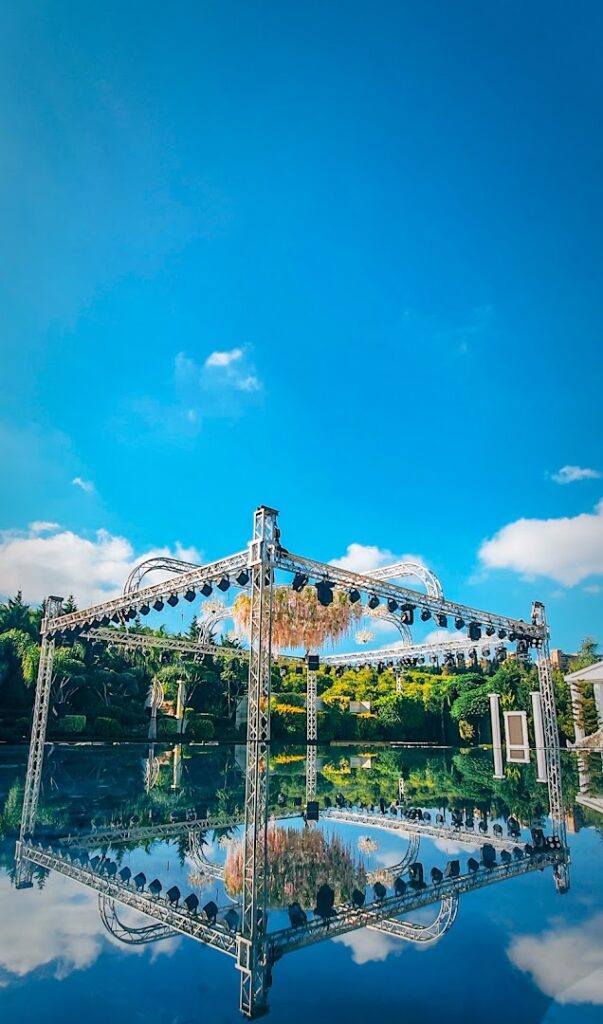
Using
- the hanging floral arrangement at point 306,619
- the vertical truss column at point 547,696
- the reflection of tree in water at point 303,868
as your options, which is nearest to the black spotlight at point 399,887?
the reflection of tree in water at point 303,868

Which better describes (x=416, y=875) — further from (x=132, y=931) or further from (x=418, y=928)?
(x=132, y=931)

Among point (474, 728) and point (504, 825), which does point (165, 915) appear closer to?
point (504, 825)

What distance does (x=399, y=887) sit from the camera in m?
5.05

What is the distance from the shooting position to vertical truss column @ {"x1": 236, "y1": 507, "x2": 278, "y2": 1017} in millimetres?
3502

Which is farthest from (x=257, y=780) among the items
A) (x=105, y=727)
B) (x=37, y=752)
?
(x=105, y=727)

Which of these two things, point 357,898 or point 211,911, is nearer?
point 211,911

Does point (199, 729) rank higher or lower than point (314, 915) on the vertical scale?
lower

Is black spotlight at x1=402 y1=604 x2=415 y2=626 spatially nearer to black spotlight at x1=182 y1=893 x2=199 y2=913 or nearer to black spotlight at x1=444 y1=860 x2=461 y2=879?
black spotlight at x1=444 y1=860 x2=461 y2=879

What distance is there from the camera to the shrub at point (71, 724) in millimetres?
25827

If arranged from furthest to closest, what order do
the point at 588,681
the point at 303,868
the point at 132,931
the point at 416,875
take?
1. the point at 588,681
2. the point at 303,868
3. the point at 416,875
4. the point at 132,931

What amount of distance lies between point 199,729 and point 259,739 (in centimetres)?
1818

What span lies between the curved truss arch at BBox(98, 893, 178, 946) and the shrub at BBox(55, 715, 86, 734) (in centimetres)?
2393

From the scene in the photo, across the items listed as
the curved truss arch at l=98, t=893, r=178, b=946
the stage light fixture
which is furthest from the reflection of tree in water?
the stage light fixture

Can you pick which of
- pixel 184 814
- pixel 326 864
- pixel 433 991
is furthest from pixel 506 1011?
pixel 184 814
